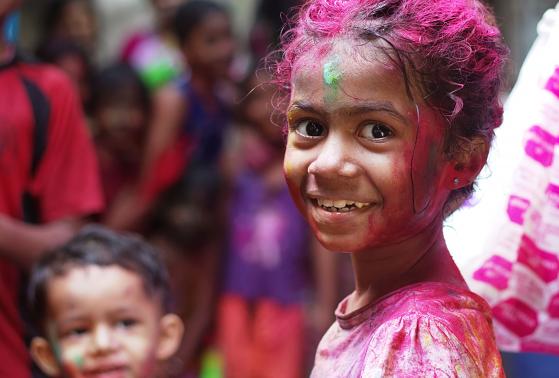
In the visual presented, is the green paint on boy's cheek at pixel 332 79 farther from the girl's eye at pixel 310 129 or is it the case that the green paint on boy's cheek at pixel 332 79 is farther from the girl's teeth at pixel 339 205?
the girl's teeth at pixel 339 205

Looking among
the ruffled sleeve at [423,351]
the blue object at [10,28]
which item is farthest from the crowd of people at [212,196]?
the ruffled sleeve at [423,351]

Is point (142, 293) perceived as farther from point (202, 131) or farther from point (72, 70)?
point (72, 70)

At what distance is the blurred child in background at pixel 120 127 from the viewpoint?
16.8ft

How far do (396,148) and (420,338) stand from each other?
35 centimetres

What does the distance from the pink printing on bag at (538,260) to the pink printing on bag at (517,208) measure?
43 millimetres

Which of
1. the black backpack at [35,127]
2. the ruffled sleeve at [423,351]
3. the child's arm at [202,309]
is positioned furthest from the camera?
the child's arm at [202,309]

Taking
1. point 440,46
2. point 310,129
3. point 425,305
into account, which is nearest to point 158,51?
point 310,129

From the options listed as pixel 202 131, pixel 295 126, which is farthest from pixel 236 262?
pixel 295 126

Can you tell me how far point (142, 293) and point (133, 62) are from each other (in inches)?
119

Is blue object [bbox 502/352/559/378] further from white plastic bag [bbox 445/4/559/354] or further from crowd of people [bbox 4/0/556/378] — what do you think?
white plastic bag [bbox 445/4/559/354]

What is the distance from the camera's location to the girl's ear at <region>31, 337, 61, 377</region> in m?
3.13

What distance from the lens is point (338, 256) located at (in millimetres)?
4703

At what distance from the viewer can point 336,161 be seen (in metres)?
1.99

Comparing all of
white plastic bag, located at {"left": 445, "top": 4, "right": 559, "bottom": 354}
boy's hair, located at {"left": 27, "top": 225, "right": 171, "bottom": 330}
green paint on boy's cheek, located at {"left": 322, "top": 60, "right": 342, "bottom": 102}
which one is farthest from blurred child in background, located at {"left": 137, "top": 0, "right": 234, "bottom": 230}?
green paint on boy's cheek, located at {"left": 322, "top": 60, "right": 342, "bottom": 102}
